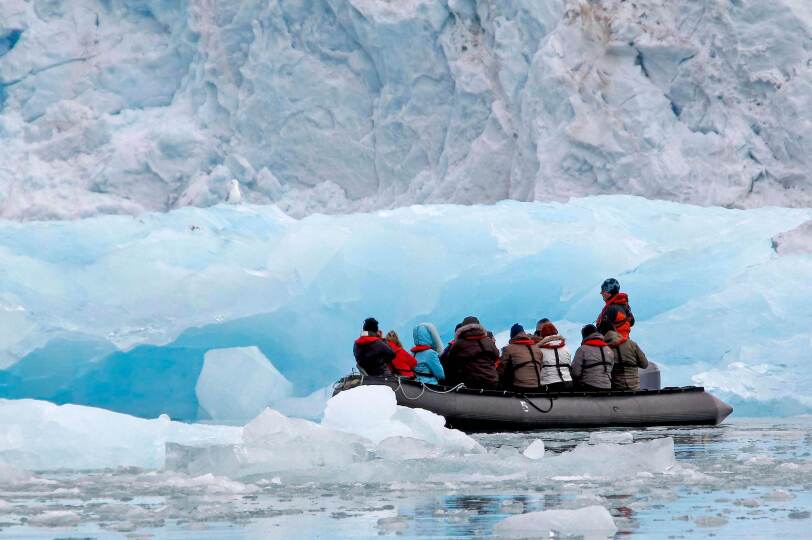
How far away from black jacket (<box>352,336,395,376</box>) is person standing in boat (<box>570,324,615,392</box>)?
1438 mm

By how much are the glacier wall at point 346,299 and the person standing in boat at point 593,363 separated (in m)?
2.27

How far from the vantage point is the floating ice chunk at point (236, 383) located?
1151 centimetres

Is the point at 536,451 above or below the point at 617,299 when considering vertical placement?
below

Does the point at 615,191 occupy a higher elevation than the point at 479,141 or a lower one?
lower

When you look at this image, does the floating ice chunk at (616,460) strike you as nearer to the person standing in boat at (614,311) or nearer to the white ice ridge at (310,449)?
the white ice ridge at (310,449)

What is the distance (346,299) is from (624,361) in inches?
133

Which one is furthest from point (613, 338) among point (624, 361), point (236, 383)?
point (236, 383)

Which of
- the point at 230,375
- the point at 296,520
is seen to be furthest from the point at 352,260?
the point at 296,520

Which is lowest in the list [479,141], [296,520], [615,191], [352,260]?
[296,520]

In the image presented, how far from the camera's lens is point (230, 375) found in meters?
11.5

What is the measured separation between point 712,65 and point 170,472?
1502cm

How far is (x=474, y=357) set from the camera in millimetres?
9242

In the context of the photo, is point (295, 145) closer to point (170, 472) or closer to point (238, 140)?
point (238, 140)

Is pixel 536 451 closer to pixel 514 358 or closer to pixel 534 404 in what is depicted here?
pixel 534 404
